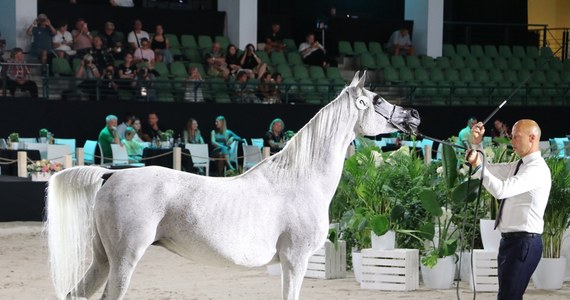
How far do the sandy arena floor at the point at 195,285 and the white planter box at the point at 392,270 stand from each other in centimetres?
9

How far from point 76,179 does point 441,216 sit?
4071mm

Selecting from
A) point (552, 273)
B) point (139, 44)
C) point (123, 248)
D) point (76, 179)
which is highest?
point (139, 44)

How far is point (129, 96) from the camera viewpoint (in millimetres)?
18016

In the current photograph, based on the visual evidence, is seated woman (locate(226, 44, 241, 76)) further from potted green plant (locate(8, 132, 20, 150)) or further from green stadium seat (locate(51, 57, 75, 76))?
potted green plant (locate(8, 132, 20, 150))

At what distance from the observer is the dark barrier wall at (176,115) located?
16.8 metres

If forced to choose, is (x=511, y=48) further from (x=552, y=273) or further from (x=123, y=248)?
(x=123, y=248)

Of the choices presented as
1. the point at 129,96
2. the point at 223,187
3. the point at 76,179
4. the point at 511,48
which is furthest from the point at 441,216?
the point at 511,48

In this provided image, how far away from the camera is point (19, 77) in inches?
662

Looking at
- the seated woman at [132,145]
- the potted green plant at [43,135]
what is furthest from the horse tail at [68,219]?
the potted green plant at [43,135]

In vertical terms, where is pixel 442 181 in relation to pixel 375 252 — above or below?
above

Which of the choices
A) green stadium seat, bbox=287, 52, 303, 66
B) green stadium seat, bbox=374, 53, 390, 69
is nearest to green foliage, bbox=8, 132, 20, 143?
green stadium seat, bbox=287, 52, 303, 66

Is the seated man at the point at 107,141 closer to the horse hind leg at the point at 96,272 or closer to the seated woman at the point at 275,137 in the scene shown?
the seated woman at the point at 275,137

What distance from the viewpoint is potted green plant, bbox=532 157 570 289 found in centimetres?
842

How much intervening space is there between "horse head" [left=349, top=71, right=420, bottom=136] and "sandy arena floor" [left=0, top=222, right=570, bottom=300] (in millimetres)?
2121
